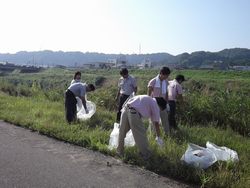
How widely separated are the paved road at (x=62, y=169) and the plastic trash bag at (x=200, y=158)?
50cm

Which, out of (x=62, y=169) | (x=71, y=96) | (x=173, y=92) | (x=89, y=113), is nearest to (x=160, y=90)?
(x=173, y=92)

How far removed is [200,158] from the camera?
11.9 ft

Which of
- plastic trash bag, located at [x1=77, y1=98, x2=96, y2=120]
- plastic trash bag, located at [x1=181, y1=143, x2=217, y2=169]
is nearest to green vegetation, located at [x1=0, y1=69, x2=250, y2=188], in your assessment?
plastic trash bag, located at [x1=181, y1=143, x2=217, y2=169]

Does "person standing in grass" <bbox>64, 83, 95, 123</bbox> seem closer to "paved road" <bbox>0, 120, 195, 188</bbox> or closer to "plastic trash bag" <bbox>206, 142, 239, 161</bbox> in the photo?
"paved road" <bbox>0, 120, 195, 188</bbox>

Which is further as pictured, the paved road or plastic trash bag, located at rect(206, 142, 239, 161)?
plastic trash bag, located at rect(206, 142, 239, 161)

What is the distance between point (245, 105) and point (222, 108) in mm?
633

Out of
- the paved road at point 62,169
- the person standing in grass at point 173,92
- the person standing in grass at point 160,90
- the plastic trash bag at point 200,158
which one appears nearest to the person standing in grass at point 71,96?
the paved road at point 62,169

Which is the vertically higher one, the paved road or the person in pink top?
the person in pink top

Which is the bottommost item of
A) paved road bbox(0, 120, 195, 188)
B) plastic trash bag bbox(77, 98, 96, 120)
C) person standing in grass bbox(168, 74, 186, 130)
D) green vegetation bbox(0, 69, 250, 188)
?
paved road bbox(0, 120, 195, 188)

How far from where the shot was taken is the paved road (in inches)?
124

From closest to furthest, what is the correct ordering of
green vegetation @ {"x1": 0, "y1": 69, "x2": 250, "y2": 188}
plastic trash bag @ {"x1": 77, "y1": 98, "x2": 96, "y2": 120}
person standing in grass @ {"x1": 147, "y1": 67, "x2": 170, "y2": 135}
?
1. green vegetation @ {"x1": 0, "y1": 69, "x2": 250, "y2": 188}
2. person standing in grass @ {"x1": 147, "y1": 67, "x2": 170, "y2": 135}
3. plastic trash bag @ {"x1": 77, "y1": 98, "x2": 96, "y2": 120}

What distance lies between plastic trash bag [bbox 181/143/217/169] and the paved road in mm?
496

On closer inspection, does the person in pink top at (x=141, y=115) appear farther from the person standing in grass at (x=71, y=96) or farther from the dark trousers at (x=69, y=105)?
the dark trousers at (x=69, y=105)

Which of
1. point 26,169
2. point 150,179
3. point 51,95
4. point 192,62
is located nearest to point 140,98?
point 150,179
